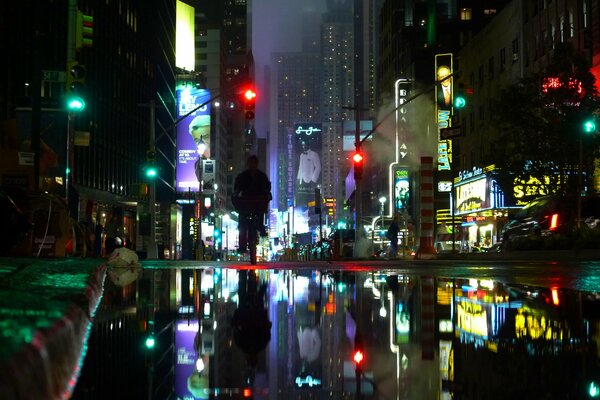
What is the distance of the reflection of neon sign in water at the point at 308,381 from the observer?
3164 mm

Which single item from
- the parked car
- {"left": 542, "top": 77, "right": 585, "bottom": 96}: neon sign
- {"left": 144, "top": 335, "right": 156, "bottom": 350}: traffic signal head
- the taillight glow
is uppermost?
{"left": 542, "top": 77, "right": 585, "bottom": 96}: neon sign

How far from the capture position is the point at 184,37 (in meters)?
89.5

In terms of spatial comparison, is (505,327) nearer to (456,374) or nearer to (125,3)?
(456,374)

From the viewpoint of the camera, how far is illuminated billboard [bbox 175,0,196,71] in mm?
88312

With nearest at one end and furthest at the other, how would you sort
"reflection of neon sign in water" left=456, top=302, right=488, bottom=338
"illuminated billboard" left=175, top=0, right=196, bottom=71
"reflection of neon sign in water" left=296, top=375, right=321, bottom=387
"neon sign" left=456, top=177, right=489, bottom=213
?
"reflection of neon sign in water" left=296, top=375, right=321, bottom=387 → "reflection of neon sign in water" left=456, top=302, right=488, bottom=338 → "neon sign" left=456, top=177, right=489, bottom=213 → "illuminated billboard" left=175, top=0, right=196, bottom=71

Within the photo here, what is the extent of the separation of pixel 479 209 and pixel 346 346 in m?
53.5

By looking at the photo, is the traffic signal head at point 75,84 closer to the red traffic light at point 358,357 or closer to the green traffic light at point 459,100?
the green traffic light at point 459,100

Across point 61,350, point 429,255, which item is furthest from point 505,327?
point 429,255

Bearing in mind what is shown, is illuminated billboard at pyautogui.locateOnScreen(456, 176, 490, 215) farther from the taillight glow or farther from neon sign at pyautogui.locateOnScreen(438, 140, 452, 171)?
the taillight glow

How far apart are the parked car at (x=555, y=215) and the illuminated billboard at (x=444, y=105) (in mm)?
39826

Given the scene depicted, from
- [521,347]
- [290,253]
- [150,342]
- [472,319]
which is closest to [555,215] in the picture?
[472,319]

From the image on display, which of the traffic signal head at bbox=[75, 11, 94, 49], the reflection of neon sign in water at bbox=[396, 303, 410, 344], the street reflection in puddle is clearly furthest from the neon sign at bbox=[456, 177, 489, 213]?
the reflection of neon sign in water at bbox=[396, 303, 410, 344]

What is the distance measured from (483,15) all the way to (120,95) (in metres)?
55.5

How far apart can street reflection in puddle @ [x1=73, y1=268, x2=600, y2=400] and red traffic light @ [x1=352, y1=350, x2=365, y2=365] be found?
2cm
